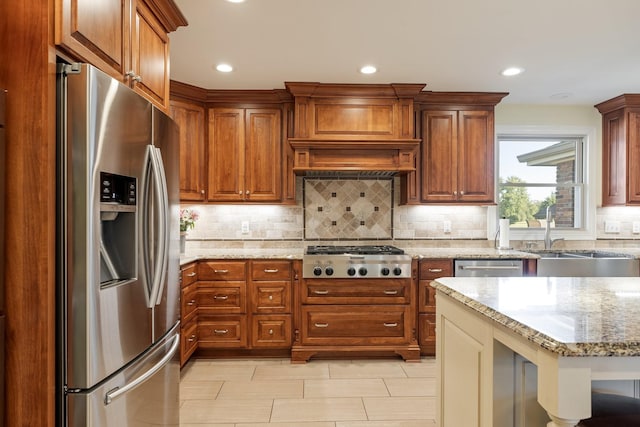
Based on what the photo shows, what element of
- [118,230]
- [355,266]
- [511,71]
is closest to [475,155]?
[511,71]

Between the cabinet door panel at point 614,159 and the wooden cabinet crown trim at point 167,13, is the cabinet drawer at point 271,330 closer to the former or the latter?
the wooden cabinet crown trim at point 167,13

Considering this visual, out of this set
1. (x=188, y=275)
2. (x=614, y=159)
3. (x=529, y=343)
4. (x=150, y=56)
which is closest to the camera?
(x=529, y=343)

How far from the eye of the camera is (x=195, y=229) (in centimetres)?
381

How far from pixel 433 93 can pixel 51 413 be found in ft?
11.6

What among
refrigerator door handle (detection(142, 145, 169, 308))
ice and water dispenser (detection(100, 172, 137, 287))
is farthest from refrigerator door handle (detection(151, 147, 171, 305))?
ice and water dispenser (detection(100, 172, 137, 287))

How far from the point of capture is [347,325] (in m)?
3.17

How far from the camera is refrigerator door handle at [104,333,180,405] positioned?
4.31 ft

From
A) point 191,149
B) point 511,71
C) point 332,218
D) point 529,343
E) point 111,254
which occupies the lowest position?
point 529,343

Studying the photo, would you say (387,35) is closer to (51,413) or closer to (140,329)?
(140,329)

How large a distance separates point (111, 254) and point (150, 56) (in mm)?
1062

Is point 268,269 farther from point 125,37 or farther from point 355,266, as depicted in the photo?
point 125,37

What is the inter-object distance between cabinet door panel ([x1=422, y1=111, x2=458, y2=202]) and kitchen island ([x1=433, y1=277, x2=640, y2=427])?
73.7 inches

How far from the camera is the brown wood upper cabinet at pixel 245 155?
3543 millimetres

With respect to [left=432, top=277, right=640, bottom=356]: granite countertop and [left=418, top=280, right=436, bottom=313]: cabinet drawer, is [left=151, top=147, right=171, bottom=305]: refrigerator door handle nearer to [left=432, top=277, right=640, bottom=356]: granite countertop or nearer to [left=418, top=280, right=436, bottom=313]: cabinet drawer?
[left=432, top=277, right=640, bottom=356]: granite countertop
